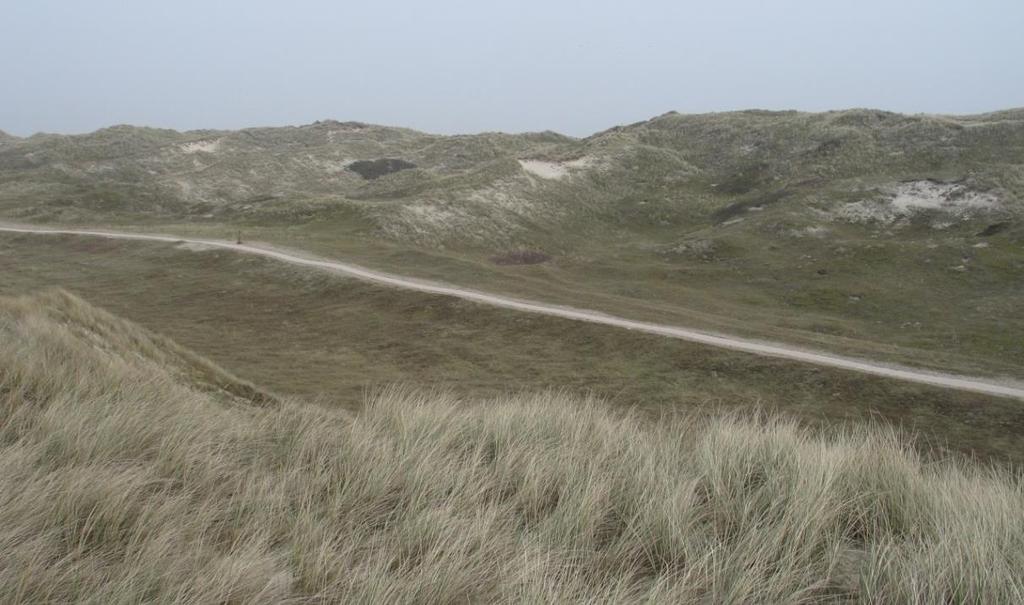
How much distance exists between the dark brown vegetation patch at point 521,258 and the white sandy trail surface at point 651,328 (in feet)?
44.6

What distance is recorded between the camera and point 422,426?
18.7 feet

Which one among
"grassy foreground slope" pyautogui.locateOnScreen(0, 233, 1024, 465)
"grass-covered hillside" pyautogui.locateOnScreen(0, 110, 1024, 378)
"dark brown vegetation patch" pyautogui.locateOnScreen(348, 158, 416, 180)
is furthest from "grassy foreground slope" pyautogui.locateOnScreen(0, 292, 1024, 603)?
"dark brown vegetation patch" pyautogui.locateOnScreen(348, 158, 416, 180)

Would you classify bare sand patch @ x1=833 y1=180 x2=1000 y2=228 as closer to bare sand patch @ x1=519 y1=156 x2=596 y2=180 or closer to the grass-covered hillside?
the grass-covered hillside

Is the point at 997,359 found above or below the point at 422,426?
below

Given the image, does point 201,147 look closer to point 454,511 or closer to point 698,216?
Answer: point 698,216

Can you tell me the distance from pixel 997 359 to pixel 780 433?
87.1 ft

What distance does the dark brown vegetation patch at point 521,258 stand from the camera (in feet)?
158

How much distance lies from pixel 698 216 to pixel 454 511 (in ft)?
198

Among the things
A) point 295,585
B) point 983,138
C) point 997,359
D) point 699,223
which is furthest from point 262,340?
point 983,138

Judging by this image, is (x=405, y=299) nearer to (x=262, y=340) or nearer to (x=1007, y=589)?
(x=262, y=340)

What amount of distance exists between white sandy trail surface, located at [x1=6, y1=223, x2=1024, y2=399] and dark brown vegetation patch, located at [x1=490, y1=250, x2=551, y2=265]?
13.6 metres

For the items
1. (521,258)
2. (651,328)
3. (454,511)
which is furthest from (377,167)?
(454,511)

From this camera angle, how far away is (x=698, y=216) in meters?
60.8

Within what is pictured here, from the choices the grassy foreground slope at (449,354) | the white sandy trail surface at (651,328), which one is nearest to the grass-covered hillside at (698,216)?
the white sandy trail surface at (651,328)
